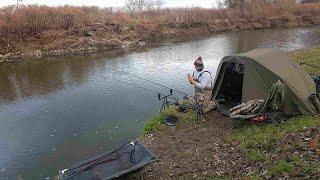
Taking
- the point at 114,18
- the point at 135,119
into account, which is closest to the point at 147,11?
the point at 114,18

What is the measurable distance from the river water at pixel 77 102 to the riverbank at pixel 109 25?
531 centimetres

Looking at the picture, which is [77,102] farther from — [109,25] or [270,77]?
[109,25]

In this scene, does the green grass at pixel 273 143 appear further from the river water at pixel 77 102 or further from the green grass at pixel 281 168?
the river water at pixel 77 102

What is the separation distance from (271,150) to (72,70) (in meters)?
20.9

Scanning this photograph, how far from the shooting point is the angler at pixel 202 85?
1268 centimetres

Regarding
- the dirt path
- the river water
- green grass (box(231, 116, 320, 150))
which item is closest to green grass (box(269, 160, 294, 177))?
the dirt path

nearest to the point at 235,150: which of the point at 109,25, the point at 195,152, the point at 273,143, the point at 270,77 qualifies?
the point at 273,143

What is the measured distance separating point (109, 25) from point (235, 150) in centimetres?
3613

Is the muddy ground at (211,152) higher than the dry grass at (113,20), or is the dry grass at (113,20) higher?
→ the dry grass at (113,20)

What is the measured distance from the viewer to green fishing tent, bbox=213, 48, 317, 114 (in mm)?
11195

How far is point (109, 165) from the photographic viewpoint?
382 inches

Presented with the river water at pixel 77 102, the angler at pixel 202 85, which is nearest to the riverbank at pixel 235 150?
the angler at pixel 202 85

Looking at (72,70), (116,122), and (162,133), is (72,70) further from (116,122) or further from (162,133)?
(162,133)

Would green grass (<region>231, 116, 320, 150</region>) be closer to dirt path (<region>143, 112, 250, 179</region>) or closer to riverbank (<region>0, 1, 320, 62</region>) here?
dirt path (<region>143, 112, 250, 179</region>)
